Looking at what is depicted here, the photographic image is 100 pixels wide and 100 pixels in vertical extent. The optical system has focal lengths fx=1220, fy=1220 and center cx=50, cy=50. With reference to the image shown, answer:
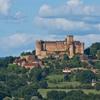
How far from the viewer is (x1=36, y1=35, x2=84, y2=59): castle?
451 feet

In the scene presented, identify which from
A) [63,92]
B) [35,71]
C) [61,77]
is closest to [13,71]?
[35,71]

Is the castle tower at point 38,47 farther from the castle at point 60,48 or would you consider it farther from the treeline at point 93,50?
the treeline at point 93,50

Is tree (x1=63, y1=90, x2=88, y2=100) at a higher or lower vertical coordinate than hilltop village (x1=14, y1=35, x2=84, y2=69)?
lower

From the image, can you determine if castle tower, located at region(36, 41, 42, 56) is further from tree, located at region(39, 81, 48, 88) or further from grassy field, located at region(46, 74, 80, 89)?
tree, located at region(39, 81, 48, 88)

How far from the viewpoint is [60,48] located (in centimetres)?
13812

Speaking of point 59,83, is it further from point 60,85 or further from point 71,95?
point 71,95

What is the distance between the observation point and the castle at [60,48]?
13738 centimetres

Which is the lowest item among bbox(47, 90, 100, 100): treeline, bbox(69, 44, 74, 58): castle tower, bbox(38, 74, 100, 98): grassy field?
bbox(47, 90, 100, 100): treeline

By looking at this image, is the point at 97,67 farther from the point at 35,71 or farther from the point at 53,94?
the point at 53,94

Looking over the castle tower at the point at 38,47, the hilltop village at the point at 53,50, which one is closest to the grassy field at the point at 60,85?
the hilltop village at the point at 53,50

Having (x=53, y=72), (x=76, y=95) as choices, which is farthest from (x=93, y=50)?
(x=76, y=95)

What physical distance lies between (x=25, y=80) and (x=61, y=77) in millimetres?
6610

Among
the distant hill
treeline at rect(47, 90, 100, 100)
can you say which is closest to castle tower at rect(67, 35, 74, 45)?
the distant hill

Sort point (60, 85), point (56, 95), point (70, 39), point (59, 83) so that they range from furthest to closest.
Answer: point (70, 39) → point (59, 83) → point (60, 85) → point (56, 95)
